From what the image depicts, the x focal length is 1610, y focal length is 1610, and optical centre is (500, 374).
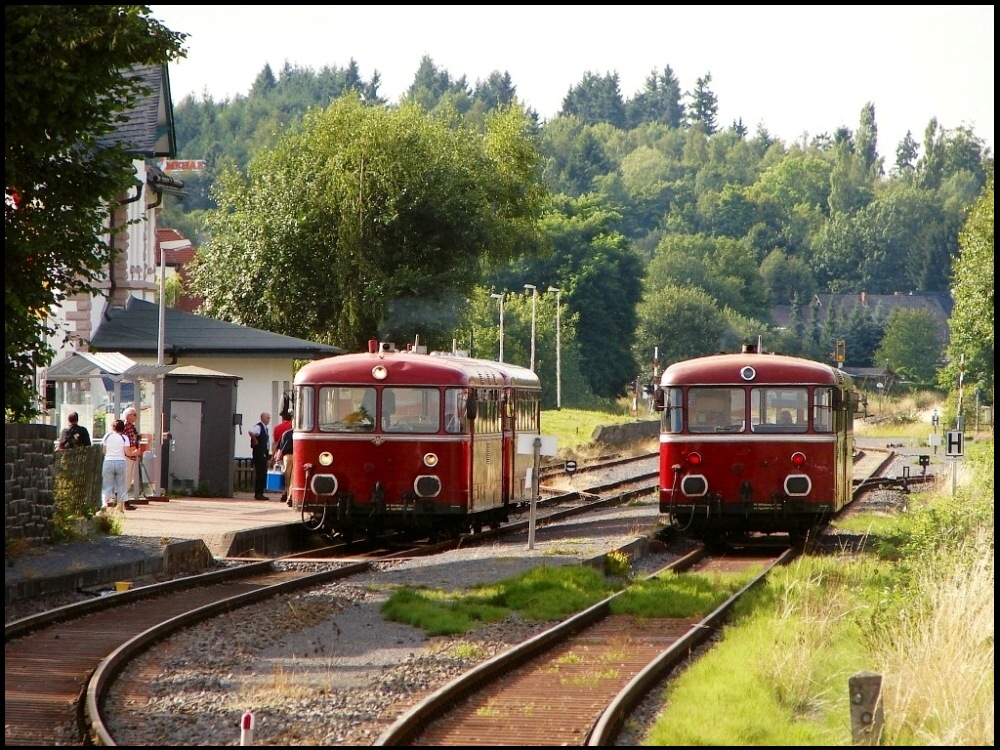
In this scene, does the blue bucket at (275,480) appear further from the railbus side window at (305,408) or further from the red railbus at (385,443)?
the railbus side window at (305,408)

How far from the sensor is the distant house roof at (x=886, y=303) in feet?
534

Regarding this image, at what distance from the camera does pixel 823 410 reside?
22.8 m

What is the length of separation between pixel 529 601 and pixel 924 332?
4668 inches

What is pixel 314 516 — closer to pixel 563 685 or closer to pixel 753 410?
pixel 753 410

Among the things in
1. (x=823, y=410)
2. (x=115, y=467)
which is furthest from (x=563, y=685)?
(x=115, y=467)

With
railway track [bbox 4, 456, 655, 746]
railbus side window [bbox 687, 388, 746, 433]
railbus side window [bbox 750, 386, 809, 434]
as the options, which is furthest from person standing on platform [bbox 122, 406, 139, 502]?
railbus side window [bbox 750, 386, 809, 434]

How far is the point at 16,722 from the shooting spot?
10.4 meters

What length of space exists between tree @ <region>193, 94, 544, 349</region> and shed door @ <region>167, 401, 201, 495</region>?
13.9 m

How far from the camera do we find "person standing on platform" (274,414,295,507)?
93.4ft

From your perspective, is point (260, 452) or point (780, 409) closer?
point (780, 409)

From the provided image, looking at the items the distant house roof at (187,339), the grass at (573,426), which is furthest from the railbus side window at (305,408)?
the grass at (573,426)

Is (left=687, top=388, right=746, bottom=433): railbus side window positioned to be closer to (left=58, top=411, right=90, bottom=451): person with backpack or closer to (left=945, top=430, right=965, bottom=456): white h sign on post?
(left=945, top=430, right=965, bottom=456): white h sign on post

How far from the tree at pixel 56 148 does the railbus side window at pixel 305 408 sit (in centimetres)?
489

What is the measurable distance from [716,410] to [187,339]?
16.1 m
